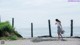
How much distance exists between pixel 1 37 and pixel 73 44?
8926 millimetres

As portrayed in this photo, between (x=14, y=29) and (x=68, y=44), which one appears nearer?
(x=68, y=44)

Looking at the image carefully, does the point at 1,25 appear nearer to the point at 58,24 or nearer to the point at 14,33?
the point at 14,33

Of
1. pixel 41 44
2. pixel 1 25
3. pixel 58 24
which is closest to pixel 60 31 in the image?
pixel 58 24

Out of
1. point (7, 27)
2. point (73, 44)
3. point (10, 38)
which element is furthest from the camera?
point (7, 27)

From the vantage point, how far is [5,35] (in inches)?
1126

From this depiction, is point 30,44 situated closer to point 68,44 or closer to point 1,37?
point 68,44

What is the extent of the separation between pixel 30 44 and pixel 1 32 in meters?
Answer: 8.08

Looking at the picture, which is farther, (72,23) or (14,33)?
(72,23)

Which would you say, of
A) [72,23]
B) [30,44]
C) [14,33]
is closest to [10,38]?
[14,33]

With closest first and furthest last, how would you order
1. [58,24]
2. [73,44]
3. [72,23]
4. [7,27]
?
[73,44]
[58,24]
[7,27]
[72,23]

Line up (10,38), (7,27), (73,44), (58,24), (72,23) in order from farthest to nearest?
1. (72,23)
2. (7,27)
3. (10,38)
4. (58,24)
5. (73,44)

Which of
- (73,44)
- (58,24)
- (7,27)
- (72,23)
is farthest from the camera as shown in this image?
(72,23)

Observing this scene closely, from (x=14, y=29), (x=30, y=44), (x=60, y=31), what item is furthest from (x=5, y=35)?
(x=30, y=44)

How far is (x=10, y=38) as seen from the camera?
2742 centimetres
